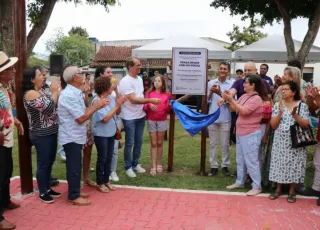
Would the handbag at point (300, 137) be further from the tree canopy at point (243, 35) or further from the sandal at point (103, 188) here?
the tree canopy at point (243, 35)

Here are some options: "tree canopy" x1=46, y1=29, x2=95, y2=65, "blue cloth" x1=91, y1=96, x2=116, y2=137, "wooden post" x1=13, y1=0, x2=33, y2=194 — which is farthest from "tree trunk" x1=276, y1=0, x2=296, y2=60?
"tree canopy" x1=46, y1=29, x2=95, y2=65

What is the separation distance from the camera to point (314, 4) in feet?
43.1

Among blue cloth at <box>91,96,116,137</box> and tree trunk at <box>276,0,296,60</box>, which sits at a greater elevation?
tree trunk at <box>276,0,296,60</box>

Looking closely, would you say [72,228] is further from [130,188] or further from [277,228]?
[277,228]

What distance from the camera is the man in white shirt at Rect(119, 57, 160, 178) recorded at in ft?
18.7

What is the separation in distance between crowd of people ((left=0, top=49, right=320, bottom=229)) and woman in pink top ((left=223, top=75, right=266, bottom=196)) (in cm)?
1

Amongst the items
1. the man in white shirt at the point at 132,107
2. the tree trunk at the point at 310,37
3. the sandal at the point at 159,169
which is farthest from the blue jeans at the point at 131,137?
the tree trunk at the point at 310,37

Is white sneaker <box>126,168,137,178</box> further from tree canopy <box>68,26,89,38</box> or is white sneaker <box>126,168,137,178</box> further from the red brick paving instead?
tree canopy <box>68,26,89,38</box>

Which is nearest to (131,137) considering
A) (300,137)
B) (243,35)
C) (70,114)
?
(70,114)

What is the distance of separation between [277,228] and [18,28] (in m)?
4.31

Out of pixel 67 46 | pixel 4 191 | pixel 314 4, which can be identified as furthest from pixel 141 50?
pixel 67 46

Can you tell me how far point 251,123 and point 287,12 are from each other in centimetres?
977

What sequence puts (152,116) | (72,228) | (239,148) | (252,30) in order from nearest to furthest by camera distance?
(72,228), (239,148), (152,116), (252,30)

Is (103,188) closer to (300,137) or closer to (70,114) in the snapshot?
(70,114)
